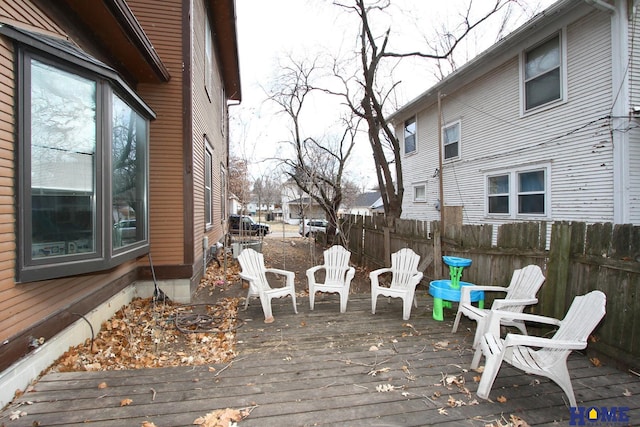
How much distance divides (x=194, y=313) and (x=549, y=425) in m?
4.18

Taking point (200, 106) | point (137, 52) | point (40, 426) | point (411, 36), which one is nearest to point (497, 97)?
point (411, 36)

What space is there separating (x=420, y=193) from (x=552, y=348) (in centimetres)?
1092

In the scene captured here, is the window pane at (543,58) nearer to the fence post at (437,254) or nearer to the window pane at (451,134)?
the window pane at (451,134)

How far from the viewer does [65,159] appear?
290cm

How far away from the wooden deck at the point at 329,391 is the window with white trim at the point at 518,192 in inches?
223

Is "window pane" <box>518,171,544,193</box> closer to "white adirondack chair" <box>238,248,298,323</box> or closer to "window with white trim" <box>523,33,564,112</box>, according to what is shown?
"window with white trim" <box>523,33,564,112</box>

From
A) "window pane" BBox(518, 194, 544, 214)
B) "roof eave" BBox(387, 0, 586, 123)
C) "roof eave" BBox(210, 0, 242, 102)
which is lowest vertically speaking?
"window pane" BBox(518, 194, 544, 214)

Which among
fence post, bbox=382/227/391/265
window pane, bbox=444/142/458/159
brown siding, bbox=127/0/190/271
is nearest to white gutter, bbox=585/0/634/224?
fence post, bbox=382/227/391/265

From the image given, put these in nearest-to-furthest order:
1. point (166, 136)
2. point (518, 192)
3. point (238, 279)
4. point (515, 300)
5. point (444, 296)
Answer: point (515, 300), point (444, 296), point (166, 136), point (238, 279), point (518, 192)

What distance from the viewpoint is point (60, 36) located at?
3221 millimetres

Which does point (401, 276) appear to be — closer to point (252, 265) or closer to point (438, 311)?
point (438, 311)

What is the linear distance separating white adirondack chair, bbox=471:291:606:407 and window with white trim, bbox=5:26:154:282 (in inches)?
147

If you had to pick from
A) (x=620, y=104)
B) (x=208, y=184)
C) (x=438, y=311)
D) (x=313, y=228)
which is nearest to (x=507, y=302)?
(x=438, y=311)

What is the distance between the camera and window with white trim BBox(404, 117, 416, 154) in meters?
13.1
